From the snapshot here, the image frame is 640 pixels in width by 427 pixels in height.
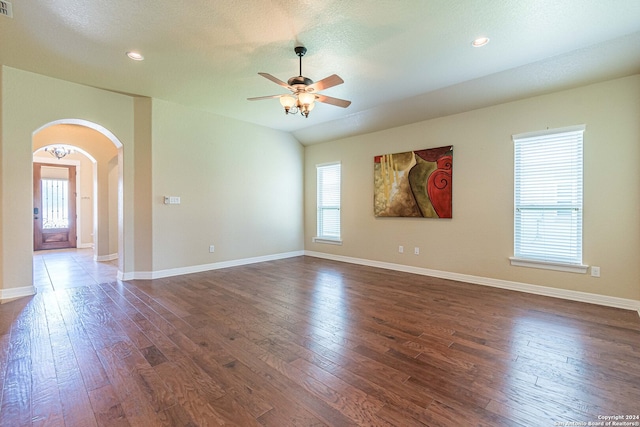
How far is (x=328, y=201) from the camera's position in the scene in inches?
270

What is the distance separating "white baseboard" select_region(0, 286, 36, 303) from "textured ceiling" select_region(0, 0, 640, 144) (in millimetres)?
2883

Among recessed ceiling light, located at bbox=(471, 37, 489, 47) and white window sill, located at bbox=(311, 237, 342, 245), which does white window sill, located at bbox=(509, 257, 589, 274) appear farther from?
white window sill, located at bbox=(311, 237, 342, 245)

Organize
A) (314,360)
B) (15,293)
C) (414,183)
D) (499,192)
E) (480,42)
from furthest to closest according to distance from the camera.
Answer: (414,183) → (499,192) → (15,293) → (480,42) → (314,360)

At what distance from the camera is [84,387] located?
192 cm

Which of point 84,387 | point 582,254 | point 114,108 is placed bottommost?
point 84,387

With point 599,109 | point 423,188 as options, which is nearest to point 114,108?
point 423,188

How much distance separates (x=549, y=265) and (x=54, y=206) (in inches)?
445

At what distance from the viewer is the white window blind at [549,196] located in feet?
12.4

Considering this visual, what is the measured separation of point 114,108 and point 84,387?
4.19 m

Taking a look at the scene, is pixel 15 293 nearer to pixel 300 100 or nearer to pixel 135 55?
pixel 135 55

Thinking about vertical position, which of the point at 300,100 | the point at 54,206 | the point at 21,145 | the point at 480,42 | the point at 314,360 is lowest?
the point at 314,360

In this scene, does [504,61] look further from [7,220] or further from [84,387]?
[7,220]

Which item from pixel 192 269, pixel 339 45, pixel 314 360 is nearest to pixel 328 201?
pixel 192 269

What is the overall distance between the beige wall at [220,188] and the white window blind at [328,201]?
0.55m
